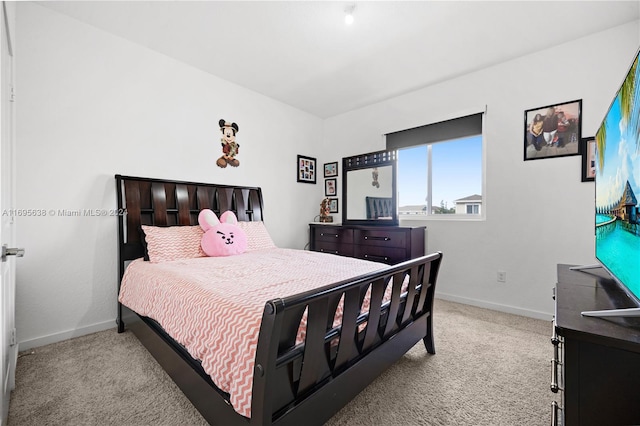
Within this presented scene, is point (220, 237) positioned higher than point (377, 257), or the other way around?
point (220, 237)

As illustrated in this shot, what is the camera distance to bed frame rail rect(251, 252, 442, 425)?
2.88 ft

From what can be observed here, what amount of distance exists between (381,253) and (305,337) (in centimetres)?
234

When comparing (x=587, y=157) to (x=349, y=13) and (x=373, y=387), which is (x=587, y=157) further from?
(x=373, y=387)

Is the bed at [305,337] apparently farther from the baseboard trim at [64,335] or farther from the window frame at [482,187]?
the window frame at [482,187]

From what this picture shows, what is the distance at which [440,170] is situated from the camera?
11.0 ft

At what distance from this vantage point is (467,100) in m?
3.03

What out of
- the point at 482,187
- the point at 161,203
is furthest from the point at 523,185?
the point at 161,203

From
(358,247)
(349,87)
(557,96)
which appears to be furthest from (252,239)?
(557,96)

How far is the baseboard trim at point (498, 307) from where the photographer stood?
2596 millimetres

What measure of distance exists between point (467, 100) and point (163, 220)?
342 centimetres

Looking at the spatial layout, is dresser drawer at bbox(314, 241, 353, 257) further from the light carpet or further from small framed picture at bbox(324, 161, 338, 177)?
the light carpet

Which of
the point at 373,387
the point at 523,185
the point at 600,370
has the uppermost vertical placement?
the point at 523,185

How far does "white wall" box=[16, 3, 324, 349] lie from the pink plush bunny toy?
2.18 feet

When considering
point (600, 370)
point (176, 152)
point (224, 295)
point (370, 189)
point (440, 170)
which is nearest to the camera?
point (600, 370)
